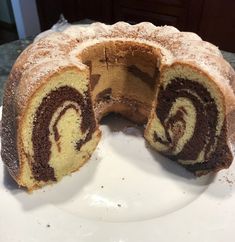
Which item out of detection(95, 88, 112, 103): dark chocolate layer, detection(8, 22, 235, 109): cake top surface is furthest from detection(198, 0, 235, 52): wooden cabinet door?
detection(95, 88, 112, 103): dark chocolate layer

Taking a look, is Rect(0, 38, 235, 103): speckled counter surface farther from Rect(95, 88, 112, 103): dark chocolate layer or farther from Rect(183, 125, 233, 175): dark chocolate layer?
Rect(183, 125, 233, 175): dark chocolate layer

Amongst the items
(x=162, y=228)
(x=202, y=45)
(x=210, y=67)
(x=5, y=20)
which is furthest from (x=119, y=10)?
(x=162, y=228)

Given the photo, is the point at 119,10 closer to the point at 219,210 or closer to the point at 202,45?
the point at 202,45

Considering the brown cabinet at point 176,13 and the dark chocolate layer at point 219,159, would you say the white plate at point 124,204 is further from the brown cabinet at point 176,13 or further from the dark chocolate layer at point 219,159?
the brown cabinet at point 176,13

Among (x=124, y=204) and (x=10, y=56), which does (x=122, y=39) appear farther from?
(x=10, y=56)

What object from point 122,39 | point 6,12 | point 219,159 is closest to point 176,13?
point 122,39

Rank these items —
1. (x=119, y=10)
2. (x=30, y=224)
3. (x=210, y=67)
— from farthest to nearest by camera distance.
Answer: (x=119, y=10)
(x=210, y=67)
(x=30, y=224)
